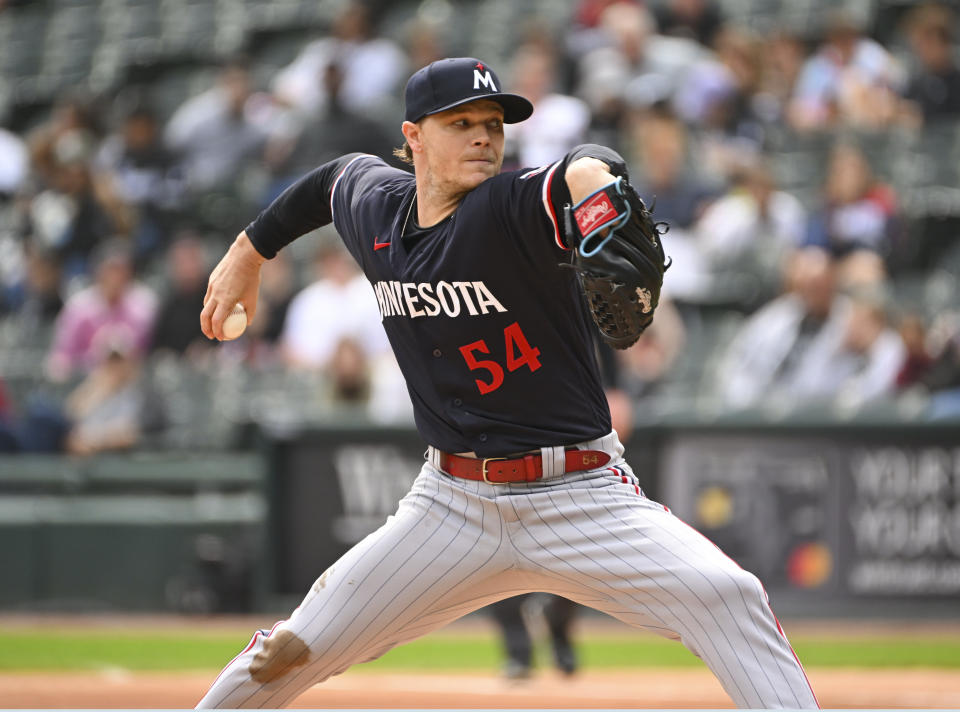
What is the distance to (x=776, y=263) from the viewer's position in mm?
9492

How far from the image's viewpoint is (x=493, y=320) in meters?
3.23

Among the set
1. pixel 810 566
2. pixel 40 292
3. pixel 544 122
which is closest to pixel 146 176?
pixel 40 292

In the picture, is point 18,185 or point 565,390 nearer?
point 565,390

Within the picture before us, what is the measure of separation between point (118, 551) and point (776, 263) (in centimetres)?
500

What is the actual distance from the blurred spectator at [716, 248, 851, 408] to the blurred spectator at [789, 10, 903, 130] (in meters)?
1.94

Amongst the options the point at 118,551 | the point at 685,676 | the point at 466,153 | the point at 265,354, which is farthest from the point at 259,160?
the point at 466,153

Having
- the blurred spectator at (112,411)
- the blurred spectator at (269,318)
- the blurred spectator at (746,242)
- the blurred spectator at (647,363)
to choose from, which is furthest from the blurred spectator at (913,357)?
the blurred spectator at (112,411)

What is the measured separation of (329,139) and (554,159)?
202 cm

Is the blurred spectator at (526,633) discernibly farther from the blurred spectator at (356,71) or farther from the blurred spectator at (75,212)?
the blurred spectator at (75,212)

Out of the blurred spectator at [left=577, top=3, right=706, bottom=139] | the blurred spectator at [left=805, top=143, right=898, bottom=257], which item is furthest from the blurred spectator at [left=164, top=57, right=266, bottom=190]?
the blurred spectator at [left=805, top=143, right=898, bottom=257]

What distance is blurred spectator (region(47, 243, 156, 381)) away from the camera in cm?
1053

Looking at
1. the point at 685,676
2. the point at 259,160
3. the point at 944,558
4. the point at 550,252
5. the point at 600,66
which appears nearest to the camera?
the point at 550,252

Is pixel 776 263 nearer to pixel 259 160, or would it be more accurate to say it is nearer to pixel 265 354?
pixel 265 354

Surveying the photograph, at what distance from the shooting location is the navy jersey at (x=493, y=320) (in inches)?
124
